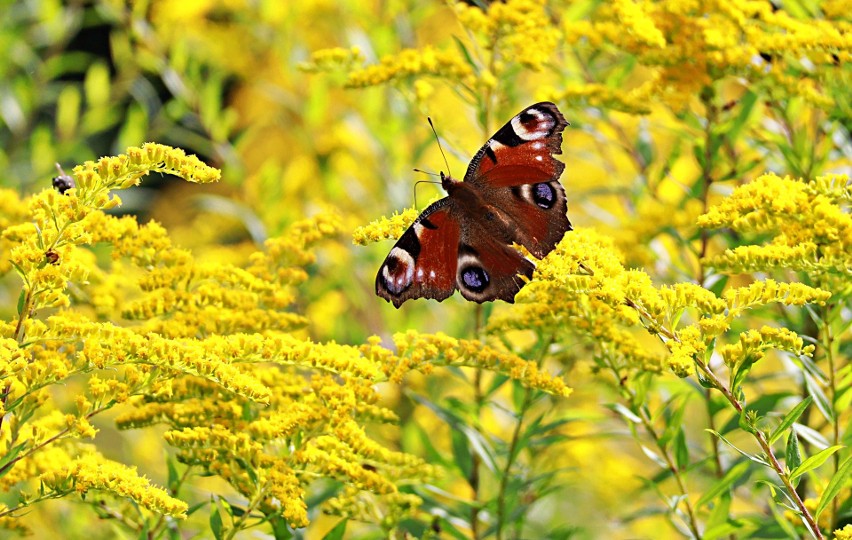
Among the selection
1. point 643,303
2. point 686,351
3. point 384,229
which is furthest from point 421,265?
point 686,351

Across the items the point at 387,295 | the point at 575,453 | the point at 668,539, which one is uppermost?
the point at 387,295

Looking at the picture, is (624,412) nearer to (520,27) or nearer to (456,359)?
(456,359)

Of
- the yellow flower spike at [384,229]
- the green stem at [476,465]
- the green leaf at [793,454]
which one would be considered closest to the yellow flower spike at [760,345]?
the green leaf at [793,454]

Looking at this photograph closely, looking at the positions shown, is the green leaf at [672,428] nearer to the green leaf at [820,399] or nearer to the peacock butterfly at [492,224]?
the green leaf at [820,399]

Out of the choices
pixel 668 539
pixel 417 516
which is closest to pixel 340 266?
pixel 417 516

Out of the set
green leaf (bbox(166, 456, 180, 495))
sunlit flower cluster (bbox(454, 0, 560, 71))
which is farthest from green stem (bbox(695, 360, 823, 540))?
green leaf (bbox(166, 456, 180, 495))

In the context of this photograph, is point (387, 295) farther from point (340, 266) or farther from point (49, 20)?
point (49, 20)

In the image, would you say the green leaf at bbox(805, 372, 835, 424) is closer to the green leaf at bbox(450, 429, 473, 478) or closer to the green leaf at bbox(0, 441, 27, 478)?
the green leaf at bbox(450, 429, 473, 478)

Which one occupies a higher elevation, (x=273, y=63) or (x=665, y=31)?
(x=273, y=63)
